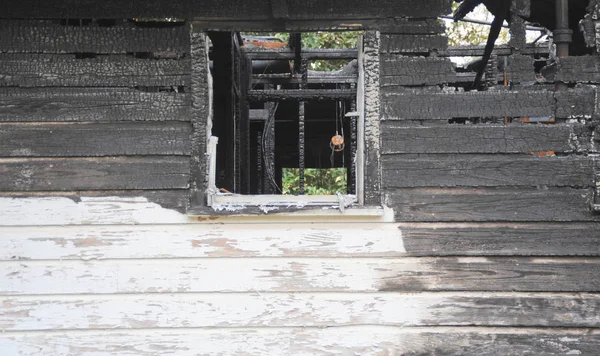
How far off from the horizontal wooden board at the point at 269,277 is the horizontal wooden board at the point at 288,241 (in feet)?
0.15

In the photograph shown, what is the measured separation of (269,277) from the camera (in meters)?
2.95

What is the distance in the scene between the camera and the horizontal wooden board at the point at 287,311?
9.63 ft

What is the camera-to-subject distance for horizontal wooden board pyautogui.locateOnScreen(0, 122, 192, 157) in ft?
9.81

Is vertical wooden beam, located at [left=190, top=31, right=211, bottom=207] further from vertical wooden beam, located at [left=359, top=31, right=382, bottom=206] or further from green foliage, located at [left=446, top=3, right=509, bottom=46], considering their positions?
green foliage, located at [left=446, top=3, right=509, bottom=46]

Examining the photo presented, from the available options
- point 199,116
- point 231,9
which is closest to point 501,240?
point 199,116

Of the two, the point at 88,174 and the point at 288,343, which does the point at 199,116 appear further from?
the point at 288,343

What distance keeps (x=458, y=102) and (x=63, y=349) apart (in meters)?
2.58

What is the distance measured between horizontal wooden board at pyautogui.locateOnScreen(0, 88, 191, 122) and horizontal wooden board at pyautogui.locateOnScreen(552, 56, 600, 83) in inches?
83.7

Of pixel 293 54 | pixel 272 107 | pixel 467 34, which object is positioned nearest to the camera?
pixel 293 54

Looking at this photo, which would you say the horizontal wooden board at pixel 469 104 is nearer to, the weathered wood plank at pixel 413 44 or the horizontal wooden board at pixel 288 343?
the weathered wood plank at pixel 413 44

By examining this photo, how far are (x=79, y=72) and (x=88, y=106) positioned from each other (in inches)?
7.9

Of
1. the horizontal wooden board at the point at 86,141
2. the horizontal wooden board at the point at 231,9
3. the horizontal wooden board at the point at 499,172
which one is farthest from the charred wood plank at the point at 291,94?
the horizontal wooden board at the point at 499,172

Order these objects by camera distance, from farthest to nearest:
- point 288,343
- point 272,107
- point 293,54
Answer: point 272,107, point 293,54, point 288,343

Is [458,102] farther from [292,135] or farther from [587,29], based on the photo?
[292,135]
